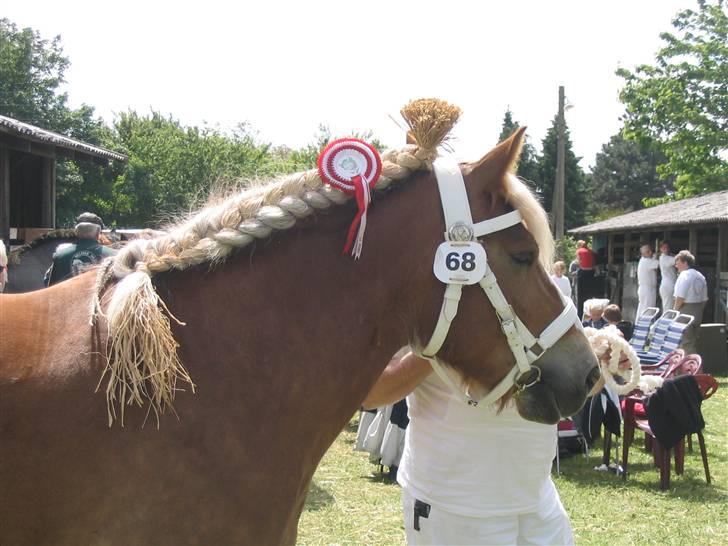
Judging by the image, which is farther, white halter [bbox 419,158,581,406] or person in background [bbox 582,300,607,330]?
person in background [bbox 582,300,607,330]

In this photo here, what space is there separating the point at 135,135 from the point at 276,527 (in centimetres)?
4453

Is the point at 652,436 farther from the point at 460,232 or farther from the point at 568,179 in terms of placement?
the point at 568,179

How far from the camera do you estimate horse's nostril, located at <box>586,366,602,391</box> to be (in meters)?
2.08

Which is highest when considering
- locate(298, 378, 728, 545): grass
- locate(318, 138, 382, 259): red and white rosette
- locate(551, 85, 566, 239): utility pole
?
locate(551, 85, 566, 239): utility pole

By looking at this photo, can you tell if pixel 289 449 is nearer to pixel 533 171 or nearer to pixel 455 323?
pixel 455 323

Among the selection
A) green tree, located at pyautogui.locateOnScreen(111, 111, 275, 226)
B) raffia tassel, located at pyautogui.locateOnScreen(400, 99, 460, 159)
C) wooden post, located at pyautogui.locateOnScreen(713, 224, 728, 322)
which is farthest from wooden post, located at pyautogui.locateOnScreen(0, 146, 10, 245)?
green tree, located at pyautogui.locateOnScreen(111, 111, 275, 226)

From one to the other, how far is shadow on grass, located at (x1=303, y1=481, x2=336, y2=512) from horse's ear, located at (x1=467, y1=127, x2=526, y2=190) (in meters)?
4.36

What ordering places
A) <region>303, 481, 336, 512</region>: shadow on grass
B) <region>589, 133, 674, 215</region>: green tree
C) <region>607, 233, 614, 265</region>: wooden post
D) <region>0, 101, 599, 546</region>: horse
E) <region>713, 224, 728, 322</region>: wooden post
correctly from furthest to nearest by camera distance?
<region>589, 133, 674, 215</region>: green tree < <region>607, 233, 614, 265</region>: wooden post < <region>713, 224, 728, 322</region>: wooden post < <region>303, 481, 336, 512</region>: shadow on grass < <region>0, 101, 599, 546</region>: horse

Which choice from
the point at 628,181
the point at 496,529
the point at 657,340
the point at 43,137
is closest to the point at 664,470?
the point at 657,340

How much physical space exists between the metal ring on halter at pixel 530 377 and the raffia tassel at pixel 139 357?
945 millimetres

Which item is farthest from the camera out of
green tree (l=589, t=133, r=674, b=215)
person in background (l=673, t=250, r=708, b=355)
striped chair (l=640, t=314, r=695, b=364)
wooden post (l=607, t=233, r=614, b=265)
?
green tree (l=589, t=133, r=674, b=215)

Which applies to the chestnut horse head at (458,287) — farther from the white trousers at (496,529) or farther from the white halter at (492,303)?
the white trousers at (496,529)

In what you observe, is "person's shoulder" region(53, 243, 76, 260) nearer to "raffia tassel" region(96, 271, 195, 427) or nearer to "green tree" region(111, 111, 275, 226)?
"raffia tassel" region(96, 271, 195, 427)

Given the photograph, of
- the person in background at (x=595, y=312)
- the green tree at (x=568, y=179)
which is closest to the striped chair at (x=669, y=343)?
the person in background at (x=595, y=312)
